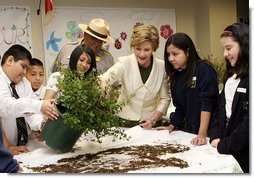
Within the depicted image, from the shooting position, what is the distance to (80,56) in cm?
65

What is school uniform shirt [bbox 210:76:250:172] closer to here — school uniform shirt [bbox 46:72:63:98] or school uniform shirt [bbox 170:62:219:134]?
school uniform shirt [bbox 170:62:219:134]

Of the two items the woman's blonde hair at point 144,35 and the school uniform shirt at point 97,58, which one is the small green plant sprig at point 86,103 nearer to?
the school uniform shirt at point 97,58

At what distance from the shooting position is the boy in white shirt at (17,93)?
0.65 meters

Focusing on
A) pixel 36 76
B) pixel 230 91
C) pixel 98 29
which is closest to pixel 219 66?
pixel 230 91

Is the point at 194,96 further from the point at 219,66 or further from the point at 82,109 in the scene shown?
the point at 82,109

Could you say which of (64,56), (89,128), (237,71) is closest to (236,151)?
(237,71)

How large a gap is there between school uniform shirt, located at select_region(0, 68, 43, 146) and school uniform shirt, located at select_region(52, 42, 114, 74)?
8cm

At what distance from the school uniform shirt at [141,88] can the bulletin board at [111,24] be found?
0.11ft

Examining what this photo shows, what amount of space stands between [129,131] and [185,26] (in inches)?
11.1

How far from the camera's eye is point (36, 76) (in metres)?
0.66

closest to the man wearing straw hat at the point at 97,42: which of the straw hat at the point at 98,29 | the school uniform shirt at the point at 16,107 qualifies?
the straw hat at the point at 98,29

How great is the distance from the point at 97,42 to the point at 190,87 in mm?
257

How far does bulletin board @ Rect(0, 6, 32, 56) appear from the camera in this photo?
0.65 meters

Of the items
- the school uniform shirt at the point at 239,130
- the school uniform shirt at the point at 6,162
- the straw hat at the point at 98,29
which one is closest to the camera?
the school uniform shirt at the point at 6,162
